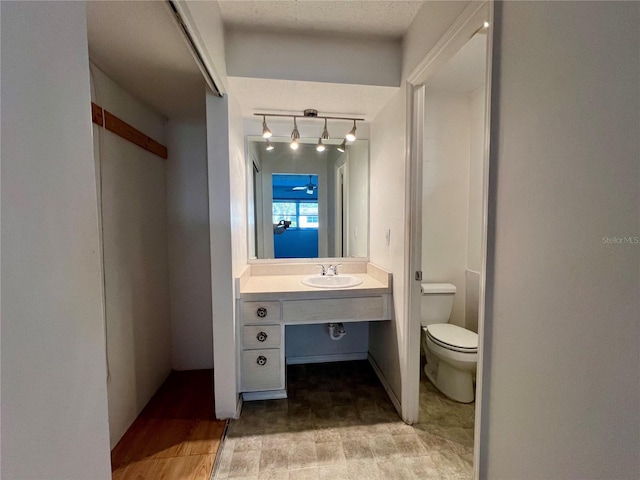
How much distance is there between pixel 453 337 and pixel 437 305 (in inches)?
14.4

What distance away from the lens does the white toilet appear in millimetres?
1838

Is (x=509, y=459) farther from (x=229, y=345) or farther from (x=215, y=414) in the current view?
(x=215, y=414)

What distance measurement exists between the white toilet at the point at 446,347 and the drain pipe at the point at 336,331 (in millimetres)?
663

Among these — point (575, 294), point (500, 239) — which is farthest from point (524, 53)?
point (575, 294)

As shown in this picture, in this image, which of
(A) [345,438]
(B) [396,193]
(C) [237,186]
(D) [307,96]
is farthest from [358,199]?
(A) [345,438]

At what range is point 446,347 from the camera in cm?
187

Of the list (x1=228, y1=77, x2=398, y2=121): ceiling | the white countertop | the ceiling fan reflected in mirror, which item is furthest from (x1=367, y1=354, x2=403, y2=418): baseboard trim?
(x1=228, y1=77, x2=398, y2=121): ceiling

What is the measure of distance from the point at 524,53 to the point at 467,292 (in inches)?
80.2

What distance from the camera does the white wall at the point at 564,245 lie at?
1.90 ft

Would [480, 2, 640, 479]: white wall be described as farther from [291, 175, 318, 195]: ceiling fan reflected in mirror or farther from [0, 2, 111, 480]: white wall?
[291, 175, 318, 195]: ceiling fan reflected in mirror

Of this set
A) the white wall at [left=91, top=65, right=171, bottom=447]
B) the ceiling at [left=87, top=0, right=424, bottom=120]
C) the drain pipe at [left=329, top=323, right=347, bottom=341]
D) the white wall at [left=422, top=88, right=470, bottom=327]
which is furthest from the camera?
the white wall at [left=422, top=88, right=470, bottom=327]

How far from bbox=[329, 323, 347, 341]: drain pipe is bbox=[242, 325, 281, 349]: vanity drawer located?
517 millimetres

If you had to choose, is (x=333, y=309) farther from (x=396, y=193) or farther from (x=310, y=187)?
(x=310, y=187)

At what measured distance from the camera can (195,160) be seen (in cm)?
229
